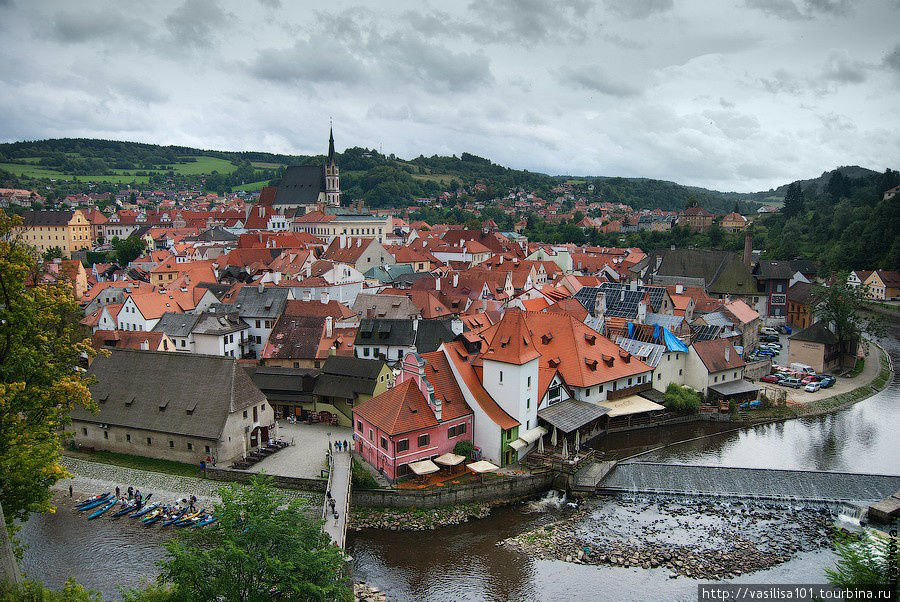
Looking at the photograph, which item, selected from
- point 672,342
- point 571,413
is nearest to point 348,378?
point 571,413

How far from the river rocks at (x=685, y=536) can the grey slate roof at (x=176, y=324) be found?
32.7 meters

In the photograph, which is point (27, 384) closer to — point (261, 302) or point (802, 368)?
point (261, 302)

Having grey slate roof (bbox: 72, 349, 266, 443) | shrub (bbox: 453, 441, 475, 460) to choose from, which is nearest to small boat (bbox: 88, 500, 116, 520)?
grey slate roof (bbox: 72, 349, 266, 443)

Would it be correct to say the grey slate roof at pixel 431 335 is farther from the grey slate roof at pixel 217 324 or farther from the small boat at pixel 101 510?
the small boat at pixel 101 510

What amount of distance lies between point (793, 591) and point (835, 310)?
37199 mm

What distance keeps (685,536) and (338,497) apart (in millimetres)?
15689

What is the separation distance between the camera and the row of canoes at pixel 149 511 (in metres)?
27.0

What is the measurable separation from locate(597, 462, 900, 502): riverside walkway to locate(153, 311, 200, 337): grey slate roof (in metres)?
33.9

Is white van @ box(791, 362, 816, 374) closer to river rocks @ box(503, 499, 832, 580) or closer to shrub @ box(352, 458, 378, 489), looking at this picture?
river rocks @ box(503, 499, 832, 580)

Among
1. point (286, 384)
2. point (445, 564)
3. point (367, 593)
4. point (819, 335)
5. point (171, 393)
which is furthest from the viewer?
point (819, 335)

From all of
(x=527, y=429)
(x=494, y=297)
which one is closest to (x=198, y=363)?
(x=527, y=429)

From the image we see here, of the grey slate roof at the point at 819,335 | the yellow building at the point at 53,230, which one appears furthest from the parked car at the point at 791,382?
the yellow building at the point at 53,230

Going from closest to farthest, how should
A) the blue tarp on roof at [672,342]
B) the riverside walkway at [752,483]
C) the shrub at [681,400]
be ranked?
the riverside walkway at [752,483] → the shrub at [681,400] → the blue tarp on roof at [672,342]

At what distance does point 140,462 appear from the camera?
32844 mm
